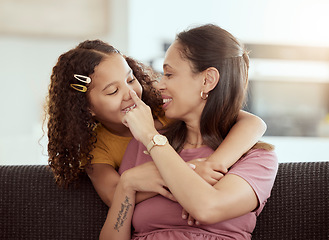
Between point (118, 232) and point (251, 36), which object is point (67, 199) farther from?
point (251, 36)

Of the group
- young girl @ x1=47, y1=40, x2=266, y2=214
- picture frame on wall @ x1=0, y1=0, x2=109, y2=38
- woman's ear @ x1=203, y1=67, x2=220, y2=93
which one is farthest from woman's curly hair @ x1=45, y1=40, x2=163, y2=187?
picture frame on wall @ x1=0, y1=0, x2=109, y2=38

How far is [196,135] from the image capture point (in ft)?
5.37

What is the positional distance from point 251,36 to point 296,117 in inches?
35.1

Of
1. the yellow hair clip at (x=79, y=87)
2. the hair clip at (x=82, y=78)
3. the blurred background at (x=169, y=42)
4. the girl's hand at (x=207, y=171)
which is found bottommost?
the blurred background at (x=169, y=42)

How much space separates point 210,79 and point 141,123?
28 centimetres

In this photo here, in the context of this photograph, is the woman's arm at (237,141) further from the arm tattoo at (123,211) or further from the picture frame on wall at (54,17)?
the picture frame on wall at (54,17)

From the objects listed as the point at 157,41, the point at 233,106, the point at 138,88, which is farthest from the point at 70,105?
the point at 157,41

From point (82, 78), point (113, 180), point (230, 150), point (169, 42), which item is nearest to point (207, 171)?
point (230, 150)

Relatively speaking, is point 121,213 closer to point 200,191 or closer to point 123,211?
point 123,211

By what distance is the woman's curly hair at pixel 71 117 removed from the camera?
1667 millimetres

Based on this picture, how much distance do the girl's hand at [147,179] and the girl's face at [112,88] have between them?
9.1 inches

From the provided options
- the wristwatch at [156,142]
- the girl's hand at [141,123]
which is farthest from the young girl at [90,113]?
the wristwatch at [156,142]

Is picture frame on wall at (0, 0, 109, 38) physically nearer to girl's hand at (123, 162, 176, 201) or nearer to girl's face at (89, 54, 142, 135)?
girl's face at (89, 54, 142, 135)

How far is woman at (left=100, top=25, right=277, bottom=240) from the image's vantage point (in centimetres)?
144
